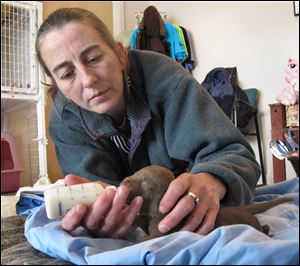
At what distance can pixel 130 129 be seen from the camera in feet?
2.11

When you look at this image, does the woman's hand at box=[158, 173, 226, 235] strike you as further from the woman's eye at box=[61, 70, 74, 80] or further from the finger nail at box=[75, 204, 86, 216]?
the woman's eye at box=[61, 70, 74, 80]

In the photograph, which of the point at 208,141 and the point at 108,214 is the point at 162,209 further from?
the point at 208,141

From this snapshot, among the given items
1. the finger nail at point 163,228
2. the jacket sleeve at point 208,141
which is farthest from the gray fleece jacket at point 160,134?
the finger nail at point 163,228

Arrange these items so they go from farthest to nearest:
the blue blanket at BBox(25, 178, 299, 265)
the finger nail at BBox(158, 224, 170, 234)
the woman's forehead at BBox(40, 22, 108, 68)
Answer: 1. the woman's forehead at BBox(40, 22, 108, 68)
2. the finger nail at BBox(158, 224, 170, 234)
3. the blue blanket at BBox(25, 178, 299, 265)

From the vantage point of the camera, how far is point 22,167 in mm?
335

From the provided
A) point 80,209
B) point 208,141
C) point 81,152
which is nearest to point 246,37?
point 208,141

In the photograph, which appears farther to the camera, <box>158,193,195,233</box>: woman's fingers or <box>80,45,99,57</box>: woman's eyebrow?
<box>80,45,99,57</box>: woman's eyebrow

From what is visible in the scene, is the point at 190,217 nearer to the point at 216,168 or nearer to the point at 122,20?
the point at 216,168

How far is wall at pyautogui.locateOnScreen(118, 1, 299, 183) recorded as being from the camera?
0.36 m

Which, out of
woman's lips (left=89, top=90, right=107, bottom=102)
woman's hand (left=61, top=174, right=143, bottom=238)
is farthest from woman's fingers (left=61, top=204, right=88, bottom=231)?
woman's lips (left=89, top=90, right=107, bottom=102)

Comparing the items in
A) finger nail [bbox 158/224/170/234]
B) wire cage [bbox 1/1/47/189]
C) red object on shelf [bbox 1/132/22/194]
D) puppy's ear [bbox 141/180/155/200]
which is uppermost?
wire cage [bbox 1/1/47/189]

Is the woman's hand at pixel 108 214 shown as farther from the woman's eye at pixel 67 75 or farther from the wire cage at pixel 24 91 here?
the woman's eye at pixel 67 75

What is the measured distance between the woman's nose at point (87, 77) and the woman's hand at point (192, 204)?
0.18m

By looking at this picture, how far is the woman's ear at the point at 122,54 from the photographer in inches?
22.0
